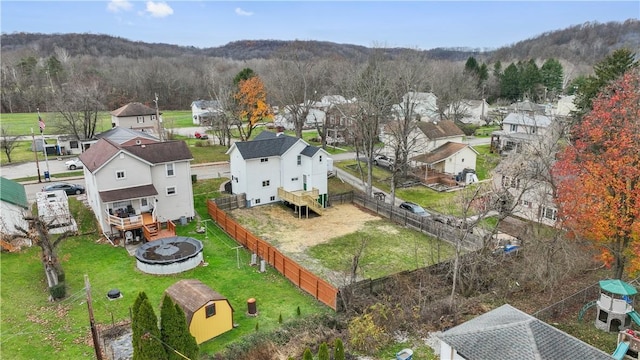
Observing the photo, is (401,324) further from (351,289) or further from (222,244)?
(222,244)

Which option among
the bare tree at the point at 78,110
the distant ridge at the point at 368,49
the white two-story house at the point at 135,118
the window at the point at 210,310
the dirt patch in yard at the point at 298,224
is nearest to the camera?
the window at the point at 210,310

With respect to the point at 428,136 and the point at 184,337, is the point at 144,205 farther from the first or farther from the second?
the point at 428,136

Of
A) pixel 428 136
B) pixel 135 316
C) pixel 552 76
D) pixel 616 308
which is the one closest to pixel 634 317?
pixel 616 308

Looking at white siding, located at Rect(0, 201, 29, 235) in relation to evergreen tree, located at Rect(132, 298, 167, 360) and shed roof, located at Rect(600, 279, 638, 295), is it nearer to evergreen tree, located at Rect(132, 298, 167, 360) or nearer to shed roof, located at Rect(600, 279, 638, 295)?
evergreen tree, located at Rect(132, 298, 167, 360)

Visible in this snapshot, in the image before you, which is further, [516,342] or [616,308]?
[616,308]

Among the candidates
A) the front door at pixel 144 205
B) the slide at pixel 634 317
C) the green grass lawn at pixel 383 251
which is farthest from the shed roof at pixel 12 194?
the slide at pixel 634 317

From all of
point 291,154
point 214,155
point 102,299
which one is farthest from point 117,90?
point 102,299

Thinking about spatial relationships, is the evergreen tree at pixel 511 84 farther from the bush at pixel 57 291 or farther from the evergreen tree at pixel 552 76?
the bush at pixel 57 291
